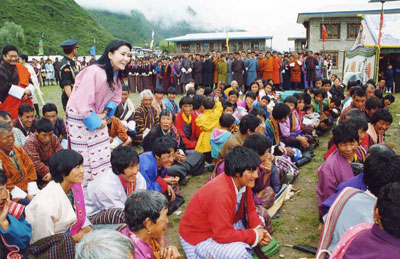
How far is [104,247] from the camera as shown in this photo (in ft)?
5.47

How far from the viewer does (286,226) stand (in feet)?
12.8

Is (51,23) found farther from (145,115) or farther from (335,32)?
(145,115)

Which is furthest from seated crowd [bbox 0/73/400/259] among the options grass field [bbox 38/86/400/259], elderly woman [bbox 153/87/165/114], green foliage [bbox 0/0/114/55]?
green foliage [bbox 0/0/114/55]

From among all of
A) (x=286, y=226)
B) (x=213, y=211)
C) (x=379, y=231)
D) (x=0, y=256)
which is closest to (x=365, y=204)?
(x=379, y=231)

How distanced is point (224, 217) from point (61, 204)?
4.45 feet

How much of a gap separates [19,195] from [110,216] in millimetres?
1106

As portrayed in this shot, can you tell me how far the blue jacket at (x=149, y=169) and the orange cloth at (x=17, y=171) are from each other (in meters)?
1.34

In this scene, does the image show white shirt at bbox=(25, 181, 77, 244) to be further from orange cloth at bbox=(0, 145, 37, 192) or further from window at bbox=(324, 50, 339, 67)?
window at bbox=(324, 50, 339, 67)

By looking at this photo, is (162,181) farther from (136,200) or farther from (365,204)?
(365,204)

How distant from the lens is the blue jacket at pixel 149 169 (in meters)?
3.84

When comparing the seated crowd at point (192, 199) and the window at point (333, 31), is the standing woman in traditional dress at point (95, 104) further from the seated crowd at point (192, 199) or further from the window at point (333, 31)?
the window at point (333, 31)

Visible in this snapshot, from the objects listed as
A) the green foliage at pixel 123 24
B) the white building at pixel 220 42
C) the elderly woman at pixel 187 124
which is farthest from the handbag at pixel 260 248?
the green foliage at pixel 123 24

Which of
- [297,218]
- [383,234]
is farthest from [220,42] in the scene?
[383,234]

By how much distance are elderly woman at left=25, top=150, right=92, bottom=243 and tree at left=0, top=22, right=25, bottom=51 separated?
3886 cm
